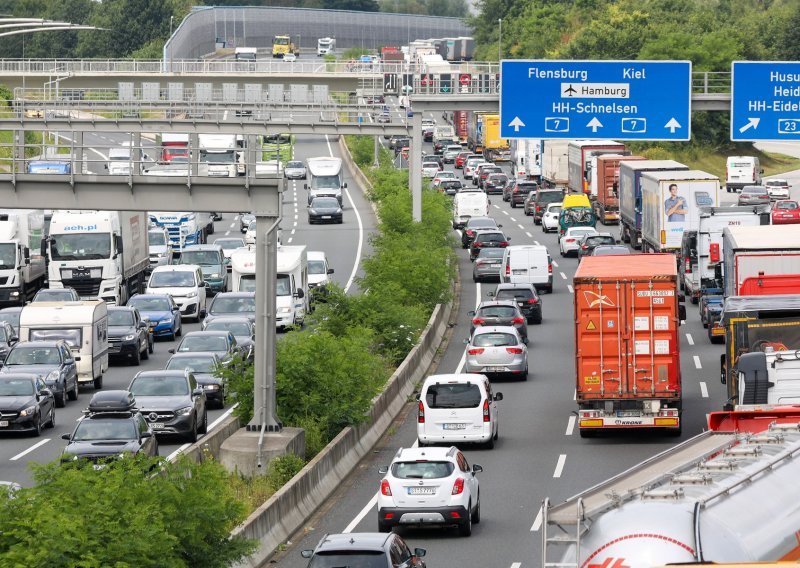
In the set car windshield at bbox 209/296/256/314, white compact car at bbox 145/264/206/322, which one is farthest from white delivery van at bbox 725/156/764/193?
car windshield at bbox 209/296/256/314

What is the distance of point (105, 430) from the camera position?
1147 inches

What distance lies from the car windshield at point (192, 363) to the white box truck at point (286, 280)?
1113 cm

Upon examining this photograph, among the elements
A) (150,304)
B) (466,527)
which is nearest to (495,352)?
(150,304)

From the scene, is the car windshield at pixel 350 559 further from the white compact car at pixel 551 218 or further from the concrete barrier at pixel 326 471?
the white compact car at pixel 551 218

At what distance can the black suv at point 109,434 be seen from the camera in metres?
28.5

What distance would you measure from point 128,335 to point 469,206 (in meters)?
37.5

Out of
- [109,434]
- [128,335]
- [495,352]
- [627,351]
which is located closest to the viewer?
[109,434]

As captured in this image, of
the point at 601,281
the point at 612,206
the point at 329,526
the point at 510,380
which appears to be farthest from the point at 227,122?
the point at 329,526

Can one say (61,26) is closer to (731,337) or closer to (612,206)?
(612,206)

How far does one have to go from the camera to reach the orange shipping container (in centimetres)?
3203

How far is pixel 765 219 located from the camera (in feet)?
156

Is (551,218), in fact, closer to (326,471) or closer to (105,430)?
(326,471)

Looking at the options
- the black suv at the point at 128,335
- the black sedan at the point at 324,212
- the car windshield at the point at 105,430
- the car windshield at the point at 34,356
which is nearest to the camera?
the car windshield at the point at 105,430

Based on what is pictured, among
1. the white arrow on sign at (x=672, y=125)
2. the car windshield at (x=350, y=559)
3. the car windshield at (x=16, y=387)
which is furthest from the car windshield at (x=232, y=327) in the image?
the car windshield at (x=350, y=559)
